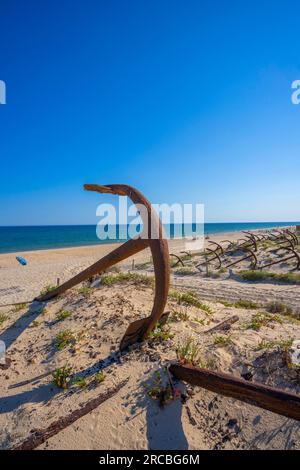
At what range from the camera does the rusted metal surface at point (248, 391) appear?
1822 mm

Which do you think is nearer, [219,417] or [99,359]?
[219,417]

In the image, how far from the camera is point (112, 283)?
19.0 ft

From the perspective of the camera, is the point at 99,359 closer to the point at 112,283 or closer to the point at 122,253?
the point at 122,253

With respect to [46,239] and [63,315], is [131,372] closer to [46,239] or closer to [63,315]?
[63,315]

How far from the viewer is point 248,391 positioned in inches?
77.6

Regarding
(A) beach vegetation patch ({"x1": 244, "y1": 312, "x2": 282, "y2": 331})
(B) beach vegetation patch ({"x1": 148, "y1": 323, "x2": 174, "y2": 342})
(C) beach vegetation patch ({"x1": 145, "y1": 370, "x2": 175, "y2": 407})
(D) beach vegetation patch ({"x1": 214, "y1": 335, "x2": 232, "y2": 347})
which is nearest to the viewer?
(C) beach vegetation patch ({"x1": 145, "y1": 370, "x2": 175, "y2": 407})

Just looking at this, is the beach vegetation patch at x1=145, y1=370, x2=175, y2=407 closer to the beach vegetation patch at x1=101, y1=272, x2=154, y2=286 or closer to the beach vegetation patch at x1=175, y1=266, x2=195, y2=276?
the beach vegetation patch at x1=101, y1=272, x2=154, y2=286

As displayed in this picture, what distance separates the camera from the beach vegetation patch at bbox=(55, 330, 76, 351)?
3631mm

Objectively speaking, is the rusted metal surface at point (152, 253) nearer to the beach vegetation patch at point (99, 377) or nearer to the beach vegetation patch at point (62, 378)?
the beach vegetation patch at point (99, 377)

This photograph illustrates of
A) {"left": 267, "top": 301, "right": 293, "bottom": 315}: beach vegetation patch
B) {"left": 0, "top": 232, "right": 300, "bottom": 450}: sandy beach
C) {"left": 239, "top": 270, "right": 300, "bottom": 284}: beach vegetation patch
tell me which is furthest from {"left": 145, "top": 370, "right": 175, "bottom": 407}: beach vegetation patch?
{"left": 239, "top": 270, "right": 300, "bottom": 284}: beach vegetation patch

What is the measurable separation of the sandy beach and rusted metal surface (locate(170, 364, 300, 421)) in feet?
1.14
